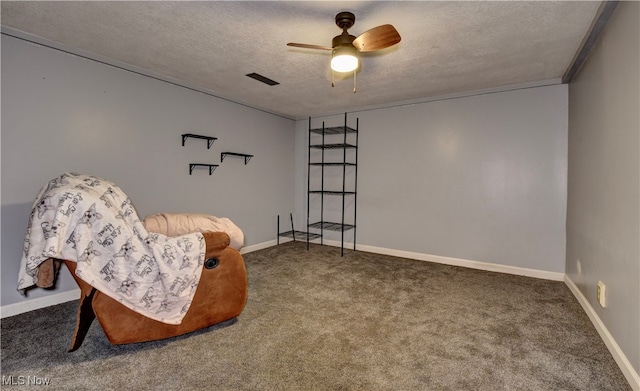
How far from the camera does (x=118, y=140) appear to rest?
2.99 metres

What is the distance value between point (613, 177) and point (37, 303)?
14.1 feet

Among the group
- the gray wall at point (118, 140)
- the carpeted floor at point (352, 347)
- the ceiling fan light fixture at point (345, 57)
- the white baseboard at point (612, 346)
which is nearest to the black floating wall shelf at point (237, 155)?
the gray wall at point (118, 140)

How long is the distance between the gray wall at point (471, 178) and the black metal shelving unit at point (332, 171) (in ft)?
0.49

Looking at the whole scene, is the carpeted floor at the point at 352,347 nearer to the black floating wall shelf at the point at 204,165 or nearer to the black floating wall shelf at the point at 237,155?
the black floating wall shelf at the point at 204,165

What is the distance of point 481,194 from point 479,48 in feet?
5.88

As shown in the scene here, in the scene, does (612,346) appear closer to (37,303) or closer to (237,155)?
(237,155)

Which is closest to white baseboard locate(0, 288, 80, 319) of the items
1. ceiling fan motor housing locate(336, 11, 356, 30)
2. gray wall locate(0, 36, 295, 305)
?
gray wall locate(0, 36, 295, 305)

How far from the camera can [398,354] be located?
6.18 feet

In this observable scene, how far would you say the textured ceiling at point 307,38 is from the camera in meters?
2.04

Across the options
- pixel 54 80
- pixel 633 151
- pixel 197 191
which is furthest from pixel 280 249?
pixel 633 151

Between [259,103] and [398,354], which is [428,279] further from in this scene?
[259,103]

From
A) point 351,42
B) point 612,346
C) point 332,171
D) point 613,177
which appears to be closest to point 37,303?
point 351,42

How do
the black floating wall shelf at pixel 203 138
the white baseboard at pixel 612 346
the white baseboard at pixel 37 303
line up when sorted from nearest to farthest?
the white baseboard at pixel 612 346, the white baseboard at pixel 37 303, the black floating wall shelf at pixel 203 138

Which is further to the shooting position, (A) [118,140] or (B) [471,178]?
(B) [471,178]
